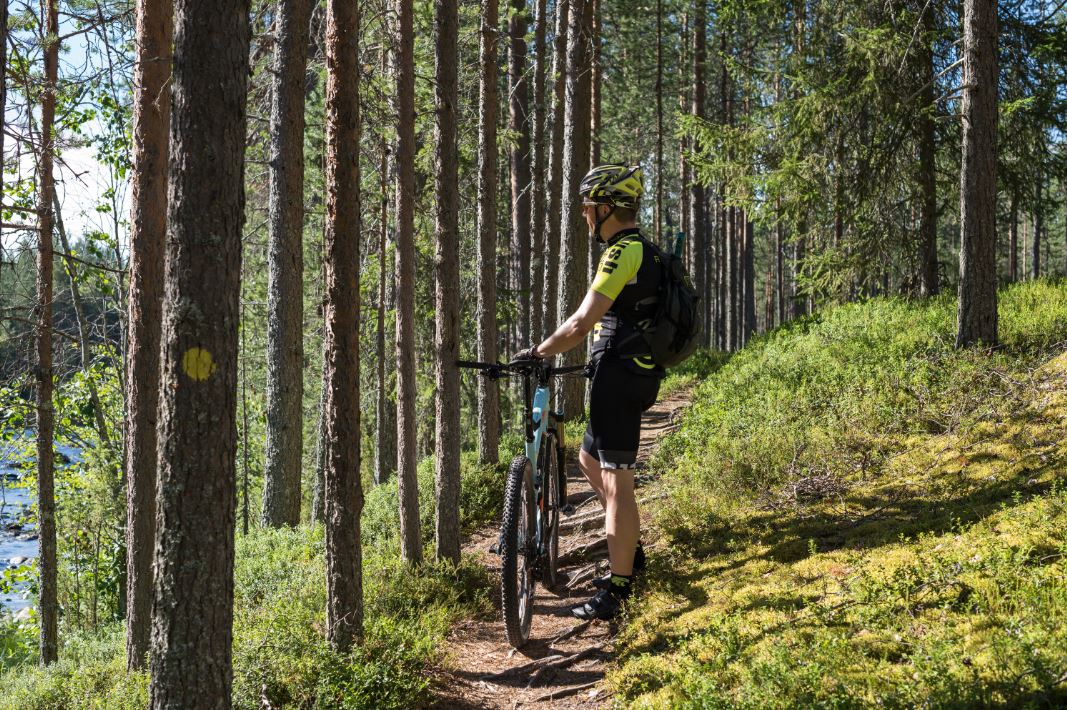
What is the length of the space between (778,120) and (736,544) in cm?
1112

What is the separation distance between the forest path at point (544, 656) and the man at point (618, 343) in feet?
1.94

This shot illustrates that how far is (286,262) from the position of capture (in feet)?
32.9

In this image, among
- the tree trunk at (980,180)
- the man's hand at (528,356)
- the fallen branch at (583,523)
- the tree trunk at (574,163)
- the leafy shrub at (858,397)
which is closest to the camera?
the man's hand at (528,356)

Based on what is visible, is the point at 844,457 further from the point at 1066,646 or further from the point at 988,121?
the point at 988,121

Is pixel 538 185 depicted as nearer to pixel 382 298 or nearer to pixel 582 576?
pixel 382 298

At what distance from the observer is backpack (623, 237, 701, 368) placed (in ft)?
16.0

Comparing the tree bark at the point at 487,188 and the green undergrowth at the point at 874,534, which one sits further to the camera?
the tree bark at the point at 487,188

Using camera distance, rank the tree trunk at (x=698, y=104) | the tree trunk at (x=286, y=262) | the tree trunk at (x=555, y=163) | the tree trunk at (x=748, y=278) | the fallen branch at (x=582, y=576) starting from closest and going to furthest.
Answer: the fallen branch at (x=582, y=576) < the tree trunk at (x=286, y=262) < the tree trunk at (x=555, y=163) < the tree trunk at (x=698, y=104) < the tree trunk at (x=748, y=278)

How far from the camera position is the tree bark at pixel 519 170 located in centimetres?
1466

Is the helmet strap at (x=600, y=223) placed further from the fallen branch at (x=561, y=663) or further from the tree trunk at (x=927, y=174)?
the tree trunk at (x=927, y=174)

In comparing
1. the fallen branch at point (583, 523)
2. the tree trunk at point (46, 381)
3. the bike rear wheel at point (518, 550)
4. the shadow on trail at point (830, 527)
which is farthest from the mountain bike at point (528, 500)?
the tree trunk at point (46, 381)

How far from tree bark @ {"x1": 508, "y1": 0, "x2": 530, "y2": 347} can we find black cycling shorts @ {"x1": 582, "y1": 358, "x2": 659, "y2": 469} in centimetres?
910

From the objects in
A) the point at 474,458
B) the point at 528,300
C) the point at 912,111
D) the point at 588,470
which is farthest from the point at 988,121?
the point at 528,300

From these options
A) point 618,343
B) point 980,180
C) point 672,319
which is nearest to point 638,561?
point 618,343
